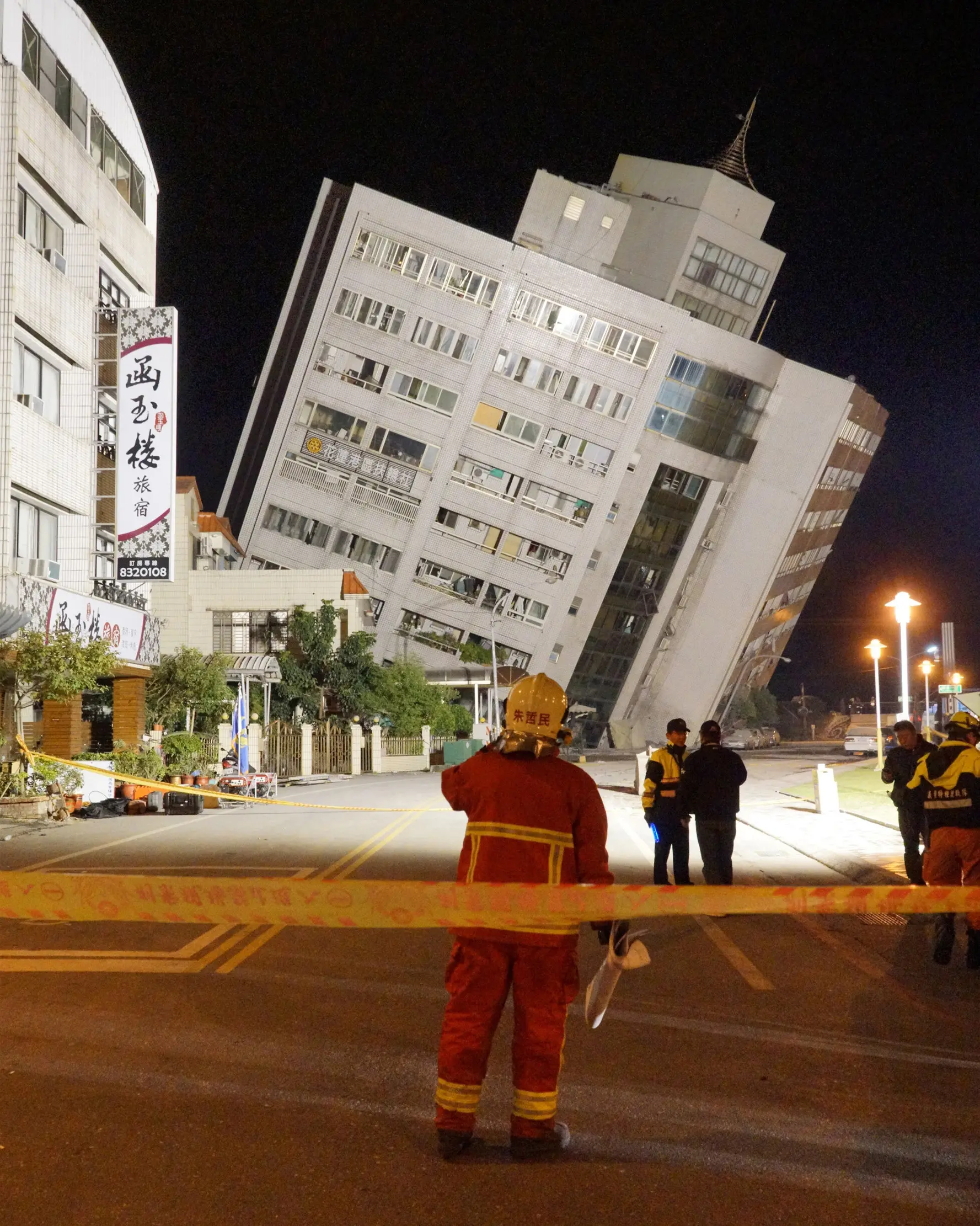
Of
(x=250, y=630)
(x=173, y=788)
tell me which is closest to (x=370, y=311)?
(x=250, y=630)

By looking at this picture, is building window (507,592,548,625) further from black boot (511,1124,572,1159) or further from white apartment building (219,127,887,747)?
black boot (511,1124,572,1159)

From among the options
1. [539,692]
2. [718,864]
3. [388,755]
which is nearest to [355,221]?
[388,755]

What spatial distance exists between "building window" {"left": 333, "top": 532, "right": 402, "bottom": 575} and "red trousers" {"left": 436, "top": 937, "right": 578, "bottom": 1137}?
62551mm

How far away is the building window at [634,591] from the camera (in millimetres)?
73438

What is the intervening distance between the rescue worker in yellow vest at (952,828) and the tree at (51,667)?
56.6 feet

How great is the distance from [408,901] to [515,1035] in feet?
2.10

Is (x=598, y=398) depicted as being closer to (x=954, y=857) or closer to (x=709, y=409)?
(x=709, y=409)

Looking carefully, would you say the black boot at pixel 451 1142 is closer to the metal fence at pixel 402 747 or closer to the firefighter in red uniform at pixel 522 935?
the firefighter in red uniform at pixel 522 935

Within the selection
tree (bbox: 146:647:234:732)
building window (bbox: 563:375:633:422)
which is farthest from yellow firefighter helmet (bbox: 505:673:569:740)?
building window (bbox: 563:375:633:422)

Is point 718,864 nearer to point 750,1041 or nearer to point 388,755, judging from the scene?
point 750,1041

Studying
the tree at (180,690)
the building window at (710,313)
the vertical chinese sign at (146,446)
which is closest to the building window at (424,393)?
the building window at (710,313)

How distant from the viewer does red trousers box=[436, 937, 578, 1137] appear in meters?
4.25

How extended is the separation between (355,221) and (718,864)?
198 feet

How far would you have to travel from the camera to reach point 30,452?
26.9 meters
